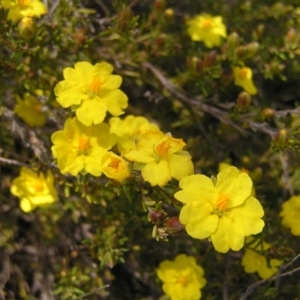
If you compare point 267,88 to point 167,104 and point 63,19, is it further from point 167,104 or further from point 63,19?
point 63,19

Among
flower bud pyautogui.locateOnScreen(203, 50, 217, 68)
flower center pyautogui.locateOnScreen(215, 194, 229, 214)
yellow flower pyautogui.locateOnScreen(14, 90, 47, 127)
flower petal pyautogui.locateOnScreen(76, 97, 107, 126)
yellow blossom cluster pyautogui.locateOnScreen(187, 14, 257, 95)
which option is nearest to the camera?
flower center pyautogui.locateOnScreen(215, 194, 229, 214)

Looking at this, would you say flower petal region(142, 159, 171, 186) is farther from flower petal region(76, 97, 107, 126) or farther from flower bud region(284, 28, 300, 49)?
flower bud region(284, 28, 300, 49)

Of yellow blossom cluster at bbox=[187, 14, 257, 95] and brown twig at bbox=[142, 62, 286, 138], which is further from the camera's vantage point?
yellow blossom cluster at bbox=[187, 14, 257, 95]

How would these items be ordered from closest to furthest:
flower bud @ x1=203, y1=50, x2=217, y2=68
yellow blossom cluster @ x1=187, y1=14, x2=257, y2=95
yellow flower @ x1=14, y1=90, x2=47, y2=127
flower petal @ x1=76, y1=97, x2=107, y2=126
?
flower petal @ x1=76, y1=97, x2=107, y2=126, flower bud @ x1=203, y1=50, x2=217, y2=68, yellow flower @ x1=14, y1=90, x2=47, y2=127, yellow blossom cluster @ x1=187, y1=14, x2=257, y2=95

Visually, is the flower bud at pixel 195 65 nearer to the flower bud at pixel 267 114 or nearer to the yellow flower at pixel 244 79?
the yellow flower at pixel 244 79

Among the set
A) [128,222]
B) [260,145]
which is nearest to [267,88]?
[260,145]

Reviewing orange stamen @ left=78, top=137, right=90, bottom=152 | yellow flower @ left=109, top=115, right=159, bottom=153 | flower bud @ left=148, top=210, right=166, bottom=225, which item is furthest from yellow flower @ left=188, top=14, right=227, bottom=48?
flower bud @ left=148, top=210, right=166, bottom=225

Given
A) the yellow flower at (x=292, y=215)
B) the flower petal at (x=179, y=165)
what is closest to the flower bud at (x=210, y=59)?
the yellow flower at (x=292, y=215)
